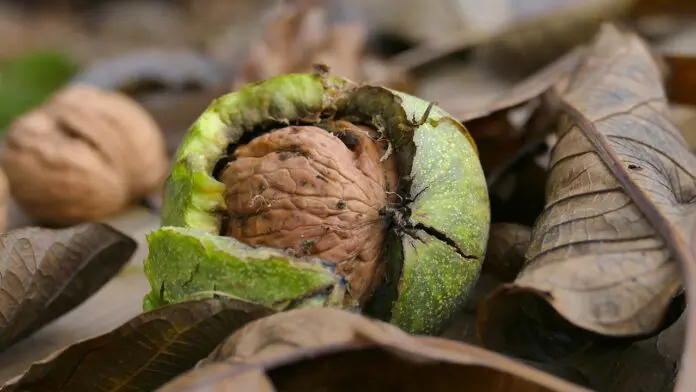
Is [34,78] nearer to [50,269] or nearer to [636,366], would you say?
[50,269]

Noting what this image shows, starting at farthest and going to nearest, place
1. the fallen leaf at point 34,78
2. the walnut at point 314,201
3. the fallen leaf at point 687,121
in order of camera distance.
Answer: the fallen leaf at point 34,78 < the fallen leaf at point 687,121 < the walnut at point 314,201

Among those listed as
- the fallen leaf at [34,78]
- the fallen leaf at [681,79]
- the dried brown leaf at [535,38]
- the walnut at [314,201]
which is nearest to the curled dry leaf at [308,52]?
the dried brown leaf at [535,38]

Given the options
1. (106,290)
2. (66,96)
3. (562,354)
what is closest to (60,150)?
(66,96)

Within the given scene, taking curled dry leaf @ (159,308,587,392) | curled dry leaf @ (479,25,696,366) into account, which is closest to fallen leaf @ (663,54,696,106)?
curled dry leaf @ (479,25,696,366)

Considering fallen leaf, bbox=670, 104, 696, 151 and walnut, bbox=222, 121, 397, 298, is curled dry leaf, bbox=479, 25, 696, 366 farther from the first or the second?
fallen leaf, bbox=670, 104, 696, 151

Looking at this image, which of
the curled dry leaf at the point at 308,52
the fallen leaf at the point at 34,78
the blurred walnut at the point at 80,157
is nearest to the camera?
the blurred walnut at the point at 80,157

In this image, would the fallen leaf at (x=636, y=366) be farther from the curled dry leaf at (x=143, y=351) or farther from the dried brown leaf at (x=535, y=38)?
the dried brown leaf at (x=535, y=38)

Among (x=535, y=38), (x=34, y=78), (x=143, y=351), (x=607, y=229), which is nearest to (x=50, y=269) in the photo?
(x=143, y=351)
